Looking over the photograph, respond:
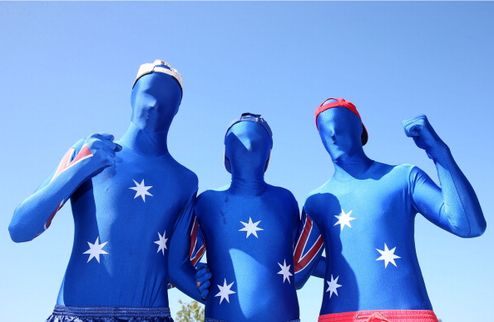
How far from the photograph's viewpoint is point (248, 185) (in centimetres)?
405

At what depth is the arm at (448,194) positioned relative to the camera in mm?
3508

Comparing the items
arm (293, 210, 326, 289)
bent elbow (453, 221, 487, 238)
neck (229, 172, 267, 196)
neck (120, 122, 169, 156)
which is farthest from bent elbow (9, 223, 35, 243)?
bent elbow (453, 221, 487, 238)

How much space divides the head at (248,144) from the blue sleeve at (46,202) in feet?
3.61

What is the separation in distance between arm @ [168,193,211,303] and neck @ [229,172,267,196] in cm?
34

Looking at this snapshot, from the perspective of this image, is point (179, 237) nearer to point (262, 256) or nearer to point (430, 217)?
point (262, 256)

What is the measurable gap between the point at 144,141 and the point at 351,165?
158 cm

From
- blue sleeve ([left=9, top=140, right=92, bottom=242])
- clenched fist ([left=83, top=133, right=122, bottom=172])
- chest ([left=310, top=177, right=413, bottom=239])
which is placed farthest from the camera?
chest ([left=310, top=177, right=413, bottom=239])

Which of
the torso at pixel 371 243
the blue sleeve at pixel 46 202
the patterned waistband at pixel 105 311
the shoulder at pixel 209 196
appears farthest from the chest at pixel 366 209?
the blue sleeve at pixel 46 202

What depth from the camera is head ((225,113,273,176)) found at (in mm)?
3967

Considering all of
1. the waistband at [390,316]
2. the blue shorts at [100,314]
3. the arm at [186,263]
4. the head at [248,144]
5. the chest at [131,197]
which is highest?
the head at [248,144]

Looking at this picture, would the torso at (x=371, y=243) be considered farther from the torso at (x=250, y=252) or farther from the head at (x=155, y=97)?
the head at (x=155, y=97)

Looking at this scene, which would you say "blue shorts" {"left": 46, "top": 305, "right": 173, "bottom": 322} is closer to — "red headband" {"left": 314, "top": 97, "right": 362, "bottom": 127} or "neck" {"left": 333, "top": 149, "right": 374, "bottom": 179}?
"neck" {"left": 333, "top": 149, "right": 374, "bottom": 179}

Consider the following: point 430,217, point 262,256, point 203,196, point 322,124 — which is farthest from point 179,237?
point 430,217

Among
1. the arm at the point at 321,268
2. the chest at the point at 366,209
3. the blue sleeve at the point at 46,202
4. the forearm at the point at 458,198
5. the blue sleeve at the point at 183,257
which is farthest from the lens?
the arm at the point at 321,268
